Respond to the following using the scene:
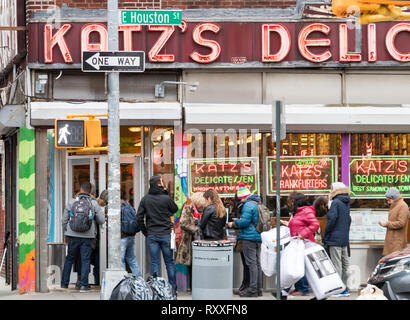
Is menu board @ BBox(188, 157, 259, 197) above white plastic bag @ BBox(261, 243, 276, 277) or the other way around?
above

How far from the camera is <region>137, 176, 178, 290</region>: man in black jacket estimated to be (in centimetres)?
1408

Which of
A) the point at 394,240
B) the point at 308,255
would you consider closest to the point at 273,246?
the point at 308,255

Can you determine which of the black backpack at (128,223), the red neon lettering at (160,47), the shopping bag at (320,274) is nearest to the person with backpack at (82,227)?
the black backpack at (128,223)

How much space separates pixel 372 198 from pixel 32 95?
657 cm

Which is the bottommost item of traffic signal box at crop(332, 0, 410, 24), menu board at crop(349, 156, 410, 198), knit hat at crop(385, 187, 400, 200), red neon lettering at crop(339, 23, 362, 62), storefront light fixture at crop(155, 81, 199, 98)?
knit hat at crop(385, 187, 400, 200)

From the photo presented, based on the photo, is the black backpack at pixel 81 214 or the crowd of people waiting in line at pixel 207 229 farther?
the black backpack at pixel 81 214

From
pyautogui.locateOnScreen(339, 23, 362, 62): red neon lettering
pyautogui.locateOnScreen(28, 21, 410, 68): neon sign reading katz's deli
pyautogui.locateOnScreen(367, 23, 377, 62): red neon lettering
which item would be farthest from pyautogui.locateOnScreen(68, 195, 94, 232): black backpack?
pyautogui.locateOnScreen(367, 23, 377, 62): red neon lettering

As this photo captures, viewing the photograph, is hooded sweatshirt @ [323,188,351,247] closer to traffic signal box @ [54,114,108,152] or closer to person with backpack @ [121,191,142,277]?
person with backpack @ [121,191,142,277]

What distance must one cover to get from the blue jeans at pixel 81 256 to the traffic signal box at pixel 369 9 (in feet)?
21.3

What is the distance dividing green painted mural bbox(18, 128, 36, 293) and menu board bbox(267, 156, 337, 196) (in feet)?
14.2

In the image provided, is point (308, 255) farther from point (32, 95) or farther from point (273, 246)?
point (32, 95)

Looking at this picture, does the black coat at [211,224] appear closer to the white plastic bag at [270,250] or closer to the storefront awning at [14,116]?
the white plastic bag at [270,250]

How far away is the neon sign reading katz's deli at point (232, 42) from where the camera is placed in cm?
1475
